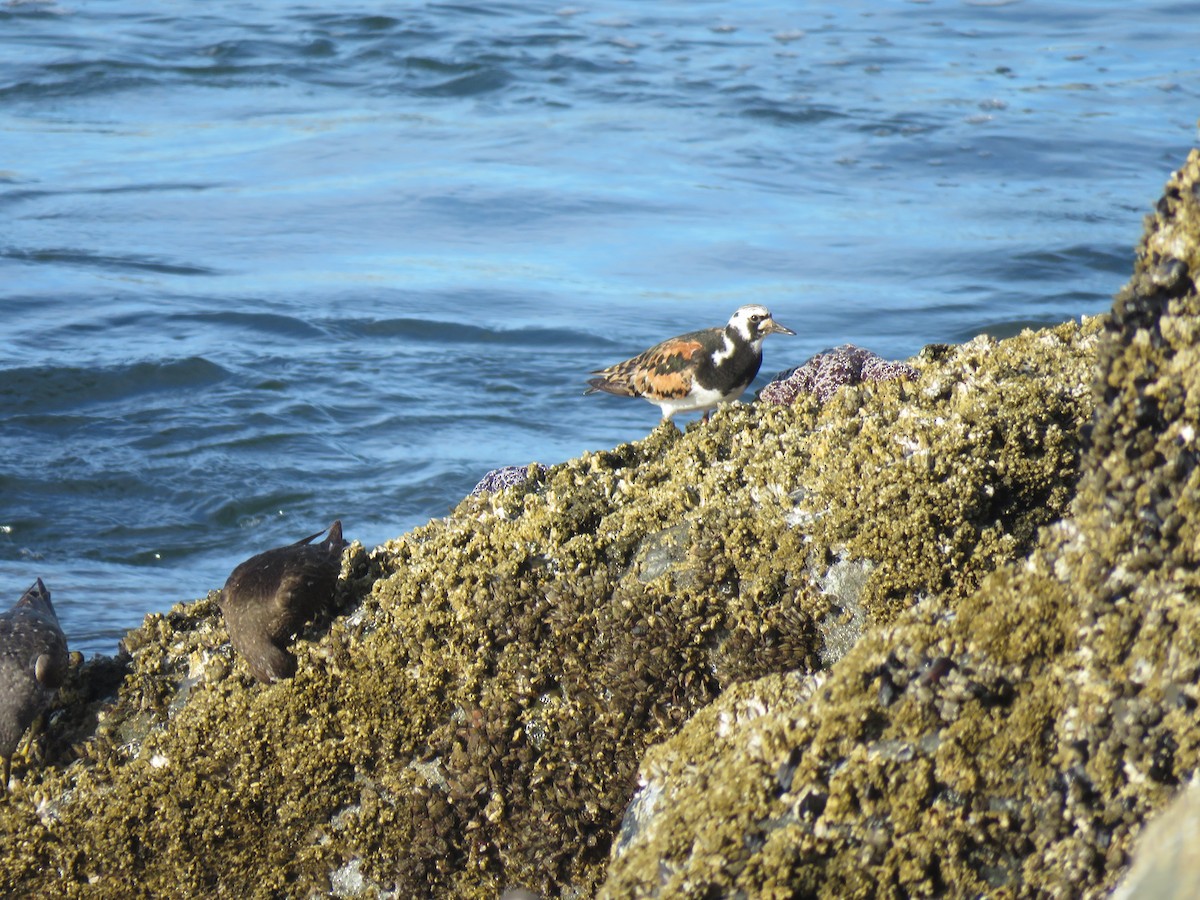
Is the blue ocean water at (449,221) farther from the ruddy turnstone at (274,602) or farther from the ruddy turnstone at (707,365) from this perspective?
the ruddy turnstone at (274,602)

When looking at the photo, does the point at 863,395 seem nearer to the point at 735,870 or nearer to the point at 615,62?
the point at 735,870

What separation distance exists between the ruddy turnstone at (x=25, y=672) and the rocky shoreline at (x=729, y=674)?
0.08 meters

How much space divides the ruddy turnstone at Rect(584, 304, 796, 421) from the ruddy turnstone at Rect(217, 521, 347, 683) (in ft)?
8.33

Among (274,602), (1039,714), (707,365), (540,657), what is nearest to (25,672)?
(274,602)

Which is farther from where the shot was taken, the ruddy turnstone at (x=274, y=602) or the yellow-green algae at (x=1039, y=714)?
the ruddy turnstone at (x=274, y=602)

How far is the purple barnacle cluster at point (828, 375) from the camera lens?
4387 millimetres

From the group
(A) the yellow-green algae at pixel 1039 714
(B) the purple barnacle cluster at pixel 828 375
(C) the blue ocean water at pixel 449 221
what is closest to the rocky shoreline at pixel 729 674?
(A) the yellow-green algae at pixel 1039 714

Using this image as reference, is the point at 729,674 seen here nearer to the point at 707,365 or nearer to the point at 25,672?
the point at 25,672

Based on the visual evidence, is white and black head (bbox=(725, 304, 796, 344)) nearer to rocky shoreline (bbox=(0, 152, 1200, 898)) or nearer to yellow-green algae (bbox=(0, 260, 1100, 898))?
rocky shoreline (bbox=(0, 152, 1200, 898))

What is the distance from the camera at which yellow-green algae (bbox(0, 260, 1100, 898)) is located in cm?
332

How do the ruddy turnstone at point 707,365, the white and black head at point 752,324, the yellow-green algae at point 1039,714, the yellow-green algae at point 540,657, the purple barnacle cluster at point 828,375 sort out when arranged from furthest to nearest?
the white and black head at point 752,324 → the ruddy turnstone at point 707,365 → the purple barnacle cluster at point 828,375 → the yellow-green algae at point 540,657 → the yellow-green algae at point 1039,714

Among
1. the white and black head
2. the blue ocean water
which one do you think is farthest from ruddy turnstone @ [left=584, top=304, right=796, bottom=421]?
the blue ocean water

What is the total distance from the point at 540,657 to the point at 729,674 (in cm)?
49

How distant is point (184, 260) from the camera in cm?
1243
